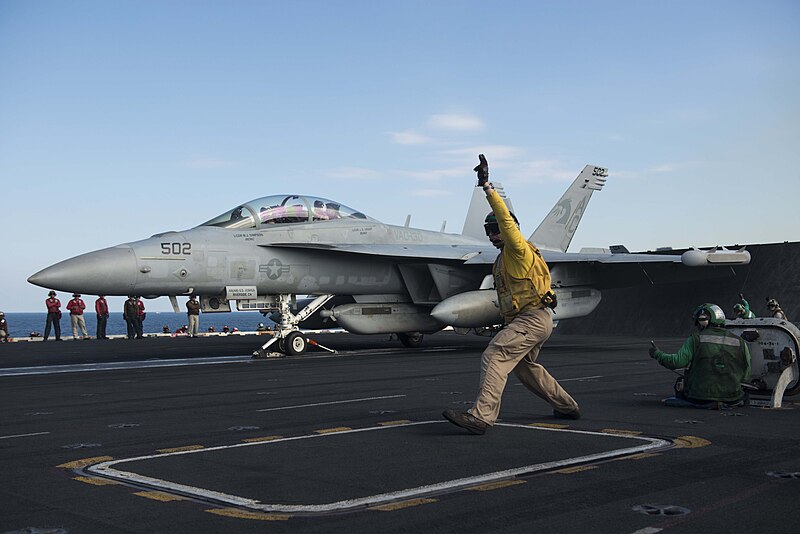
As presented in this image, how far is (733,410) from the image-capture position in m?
8.45

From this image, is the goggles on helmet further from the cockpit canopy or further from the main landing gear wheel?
the main landing gear wheel

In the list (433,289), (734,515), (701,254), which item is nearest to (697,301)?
(701,254)

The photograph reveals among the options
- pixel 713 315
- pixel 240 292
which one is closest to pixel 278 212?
pixel 240 292

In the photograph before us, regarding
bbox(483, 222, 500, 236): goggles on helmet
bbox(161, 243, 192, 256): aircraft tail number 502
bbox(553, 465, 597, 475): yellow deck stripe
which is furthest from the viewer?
bbox(161, 243, 192, 256): aircraft tail number 502

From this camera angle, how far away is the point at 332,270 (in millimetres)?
19828

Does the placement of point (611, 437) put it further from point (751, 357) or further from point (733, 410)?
point (751, 357)

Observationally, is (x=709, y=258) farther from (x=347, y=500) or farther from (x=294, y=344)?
(x=347, y=500)

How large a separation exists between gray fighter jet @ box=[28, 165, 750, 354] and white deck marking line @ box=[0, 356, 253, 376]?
115 centimetres

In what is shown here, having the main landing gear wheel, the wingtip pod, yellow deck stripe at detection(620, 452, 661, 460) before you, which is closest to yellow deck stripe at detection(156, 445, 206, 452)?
yellow deck stripe at detection(620, 452, 661, 460)

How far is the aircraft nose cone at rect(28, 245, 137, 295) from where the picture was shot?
15719 millimetres

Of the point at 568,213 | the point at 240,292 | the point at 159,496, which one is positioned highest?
the point at 568,213

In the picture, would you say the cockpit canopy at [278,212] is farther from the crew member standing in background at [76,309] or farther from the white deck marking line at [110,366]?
the crew member standing in background at [76,309]

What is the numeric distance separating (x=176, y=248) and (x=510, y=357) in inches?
458

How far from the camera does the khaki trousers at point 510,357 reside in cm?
709
